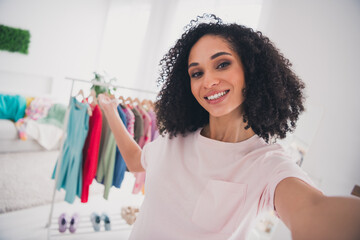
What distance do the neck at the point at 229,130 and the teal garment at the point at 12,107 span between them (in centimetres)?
344

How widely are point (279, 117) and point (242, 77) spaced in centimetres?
23

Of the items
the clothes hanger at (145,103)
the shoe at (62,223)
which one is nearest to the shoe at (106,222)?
the shoe at (62,223)

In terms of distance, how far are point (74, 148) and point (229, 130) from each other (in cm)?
129

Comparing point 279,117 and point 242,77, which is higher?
point 242,77

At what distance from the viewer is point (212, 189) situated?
68 cm

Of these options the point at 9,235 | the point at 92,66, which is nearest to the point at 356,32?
the point at 9,235

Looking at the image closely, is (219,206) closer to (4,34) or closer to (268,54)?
(268,54)

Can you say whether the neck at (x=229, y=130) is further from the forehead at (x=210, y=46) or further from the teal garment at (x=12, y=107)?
the teal garment at (x=12, y=107)

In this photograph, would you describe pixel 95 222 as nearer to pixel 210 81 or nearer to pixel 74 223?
pixel 74 223

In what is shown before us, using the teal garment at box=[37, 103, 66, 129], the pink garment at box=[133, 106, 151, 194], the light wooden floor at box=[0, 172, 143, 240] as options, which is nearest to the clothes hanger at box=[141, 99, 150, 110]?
the pink garment at box=[133, 106, 151, 194]

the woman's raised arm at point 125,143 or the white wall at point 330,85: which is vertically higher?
the white wall at point 330,85

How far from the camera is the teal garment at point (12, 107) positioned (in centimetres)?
305

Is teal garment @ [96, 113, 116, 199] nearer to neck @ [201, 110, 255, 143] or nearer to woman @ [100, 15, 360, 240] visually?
woman @ [100, 15, 360, 240]

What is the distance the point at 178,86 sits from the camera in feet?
3.27
